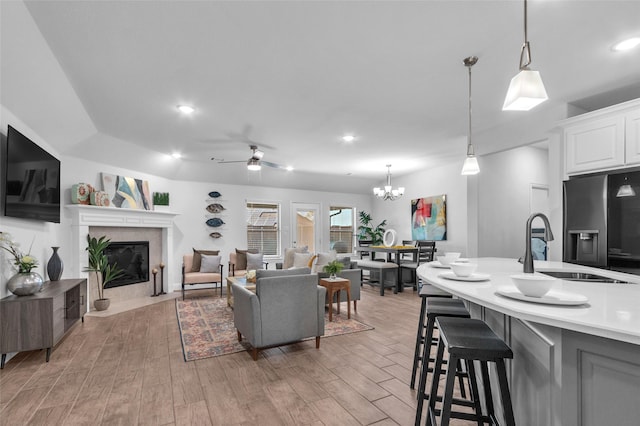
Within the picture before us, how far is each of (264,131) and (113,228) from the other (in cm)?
340

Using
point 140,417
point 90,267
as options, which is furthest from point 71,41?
point 90,267

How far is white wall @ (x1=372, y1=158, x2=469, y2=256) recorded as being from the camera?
6535mm

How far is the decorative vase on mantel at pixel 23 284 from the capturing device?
121 inches

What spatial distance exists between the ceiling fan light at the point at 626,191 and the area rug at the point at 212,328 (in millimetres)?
3000

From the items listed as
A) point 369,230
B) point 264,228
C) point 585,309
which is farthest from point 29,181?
point 369,230

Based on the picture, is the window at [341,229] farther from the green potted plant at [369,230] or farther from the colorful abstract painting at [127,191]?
the colorful abstract painting at [127,191]

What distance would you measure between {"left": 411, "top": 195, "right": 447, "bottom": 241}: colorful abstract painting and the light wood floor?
11.9ft

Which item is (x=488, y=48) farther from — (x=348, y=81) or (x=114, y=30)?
(x=114, y=30)

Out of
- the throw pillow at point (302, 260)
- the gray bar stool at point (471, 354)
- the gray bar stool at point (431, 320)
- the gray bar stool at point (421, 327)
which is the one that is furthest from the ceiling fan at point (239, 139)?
the gray bar stool at point (471, 354)

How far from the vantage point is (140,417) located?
2.16 meters

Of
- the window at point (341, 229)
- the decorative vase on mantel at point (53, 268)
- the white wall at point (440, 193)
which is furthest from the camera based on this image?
the window at point (341, 229)

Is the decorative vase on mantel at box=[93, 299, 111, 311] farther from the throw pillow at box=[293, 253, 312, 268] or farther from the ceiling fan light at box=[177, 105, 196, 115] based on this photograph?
the ceiling fan light at box=[177, 105, 196, 115]

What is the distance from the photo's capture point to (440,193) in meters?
7.07

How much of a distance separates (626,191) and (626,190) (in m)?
0.01
